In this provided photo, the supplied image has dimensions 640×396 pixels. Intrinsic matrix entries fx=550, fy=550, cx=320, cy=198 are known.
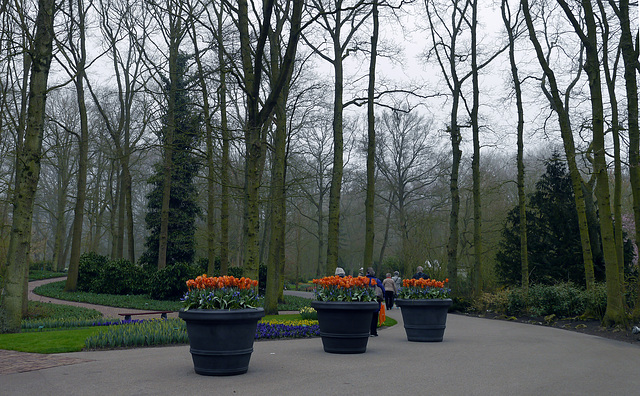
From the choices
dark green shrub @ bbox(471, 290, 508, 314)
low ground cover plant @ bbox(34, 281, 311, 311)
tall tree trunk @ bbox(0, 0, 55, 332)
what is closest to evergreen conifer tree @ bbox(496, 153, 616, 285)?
dark green shrub @ bbox(471, 290, 508, 314)

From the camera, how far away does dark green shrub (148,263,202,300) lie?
24.4 meters

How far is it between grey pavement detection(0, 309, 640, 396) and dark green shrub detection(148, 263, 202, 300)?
13666 millimetres

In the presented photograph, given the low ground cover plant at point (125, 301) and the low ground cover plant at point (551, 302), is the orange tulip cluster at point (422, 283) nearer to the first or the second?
the low ground cover plant at point (551, 302)

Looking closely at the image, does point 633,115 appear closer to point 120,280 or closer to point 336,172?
point 336,172

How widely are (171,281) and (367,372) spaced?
18061 millimetres

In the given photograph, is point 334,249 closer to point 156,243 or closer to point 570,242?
point 570,242

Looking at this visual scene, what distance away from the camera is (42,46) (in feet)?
44.3

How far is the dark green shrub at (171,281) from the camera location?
24.4m

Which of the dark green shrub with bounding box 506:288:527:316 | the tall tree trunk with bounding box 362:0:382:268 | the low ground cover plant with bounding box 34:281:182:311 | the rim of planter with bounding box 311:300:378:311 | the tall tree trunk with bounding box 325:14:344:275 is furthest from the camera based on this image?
the low ground cover plant with bounding box 34:281:182:311

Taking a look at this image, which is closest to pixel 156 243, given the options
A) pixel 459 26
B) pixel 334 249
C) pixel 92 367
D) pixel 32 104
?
pixel 334 249

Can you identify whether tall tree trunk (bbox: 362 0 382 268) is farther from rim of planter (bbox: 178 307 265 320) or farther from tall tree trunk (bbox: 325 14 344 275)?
rim of planter (bbox: 178 307 265 320)

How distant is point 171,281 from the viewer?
24344 millimetres

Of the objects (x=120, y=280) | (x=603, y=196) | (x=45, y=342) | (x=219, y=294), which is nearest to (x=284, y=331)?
(x=45, y=342)

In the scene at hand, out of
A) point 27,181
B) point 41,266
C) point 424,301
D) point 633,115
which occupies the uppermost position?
point 633,115
